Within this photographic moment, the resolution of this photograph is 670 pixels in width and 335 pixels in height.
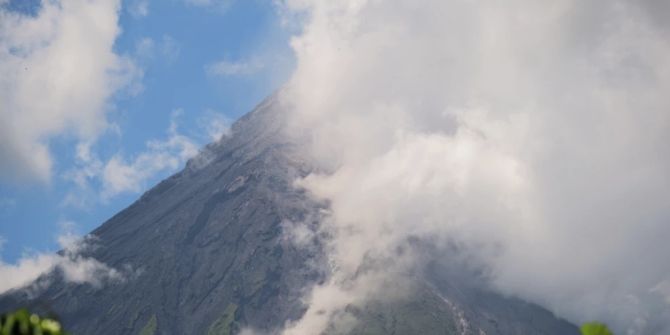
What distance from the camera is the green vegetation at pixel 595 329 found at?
17625 mm

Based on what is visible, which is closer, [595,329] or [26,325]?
[26,325]

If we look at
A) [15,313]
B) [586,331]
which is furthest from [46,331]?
[586,331]

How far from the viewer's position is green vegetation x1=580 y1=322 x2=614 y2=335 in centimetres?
1762

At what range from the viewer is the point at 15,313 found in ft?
56.3

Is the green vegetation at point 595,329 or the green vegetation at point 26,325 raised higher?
the green vegetation at point 26,325

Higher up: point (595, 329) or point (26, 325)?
point (26, 325)

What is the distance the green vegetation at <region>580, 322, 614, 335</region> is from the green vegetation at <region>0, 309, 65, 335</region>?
14.4 metres

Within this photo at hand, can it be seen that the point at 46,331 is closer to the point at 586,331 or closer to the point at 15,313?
the point at 15,313

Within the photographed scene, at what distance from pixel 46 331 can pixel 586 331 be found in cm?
1466

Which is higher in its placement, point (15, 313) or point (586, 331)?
point (15, 313)

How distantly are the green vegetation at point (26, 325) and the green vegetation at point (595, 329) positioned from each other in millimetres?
14378

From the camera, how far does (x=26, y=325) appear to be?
1731 centimetres

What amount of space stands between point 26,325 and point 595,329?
15.2m

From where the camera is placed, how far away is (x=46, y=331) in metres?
17.5
